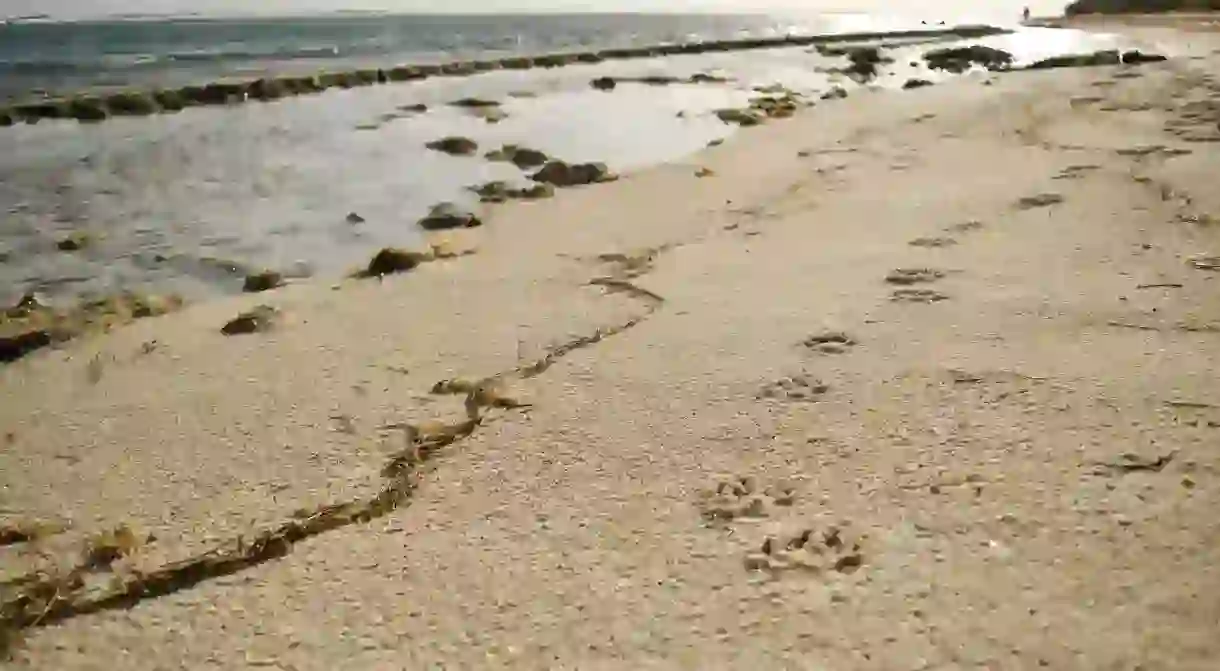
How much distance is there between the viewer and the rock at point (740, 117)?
34.1ft

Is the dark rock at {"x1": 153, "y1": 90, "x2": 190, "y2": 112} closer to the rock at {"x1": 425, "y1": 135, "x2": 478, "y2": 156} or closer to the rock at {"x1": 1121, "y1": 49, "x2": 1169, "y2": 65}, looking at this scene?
the rock at {"x1": 425, "y1": 135, "x2": 478, "y2": 156}

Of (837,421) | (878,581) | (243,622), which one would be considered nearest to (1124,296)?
(837,421)

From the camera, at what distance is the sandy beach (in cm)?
169

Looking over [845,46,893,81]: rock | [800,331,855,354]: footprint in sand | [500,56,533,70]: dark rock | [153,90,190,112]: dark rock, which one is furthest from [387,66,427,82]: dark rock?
[800,331,855,354]: footprint in sand

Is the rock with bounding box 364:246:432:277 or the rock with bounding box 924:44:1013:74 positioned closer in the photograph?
the rock with bounding box 364:246:432:277

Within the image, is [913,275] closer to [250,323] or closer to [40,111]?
[250,323]

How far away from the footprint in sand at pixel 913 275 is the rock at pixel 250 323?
221cm

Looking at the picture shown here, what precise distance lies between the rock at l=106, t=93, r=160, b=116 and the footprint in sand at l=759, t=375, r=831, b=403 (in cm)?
1250

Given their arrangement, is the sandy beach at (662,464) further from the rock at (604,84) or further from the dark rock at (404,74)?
the dark rock at (404,74)

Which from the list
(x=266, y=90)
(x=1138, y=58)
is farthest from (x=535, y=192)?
(x=1138, y=58)

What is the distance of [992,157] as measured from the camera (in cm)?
601

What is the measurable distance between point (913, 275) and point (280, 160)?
6468 mm

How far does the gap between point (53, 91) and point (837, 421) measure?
17242mm

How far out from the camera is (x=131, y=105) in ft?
43.5
